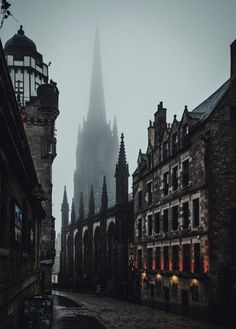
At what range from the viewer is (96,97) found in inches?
6742

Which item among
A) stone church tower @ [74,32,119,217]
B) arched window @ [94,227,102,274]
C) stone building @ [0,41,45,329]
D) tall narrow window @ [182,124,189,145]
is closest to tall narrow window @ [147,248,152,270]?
tall narrow window @ [182,124,189,145]

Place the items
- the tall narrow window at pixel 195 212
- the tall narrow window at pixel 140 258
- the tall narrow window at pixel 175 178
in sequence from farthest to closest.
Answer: the tall narrow window at pixel 140 258 < the tall narrow window at pixel 175 178 < the tall narrow window at pixel 195 212

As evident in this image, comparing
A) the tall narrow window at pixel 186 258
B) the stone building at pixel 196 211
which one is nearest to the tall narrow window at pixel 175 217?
the stone building at pixel 196 211

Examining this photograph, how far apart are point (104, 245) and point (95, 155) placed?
279ft

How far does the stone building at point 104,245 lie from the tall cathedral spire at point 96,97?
7916 cm

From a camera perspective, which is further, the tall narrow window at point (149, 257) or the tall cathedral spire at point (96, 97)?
the tall cathedral spire at point (96, 97)

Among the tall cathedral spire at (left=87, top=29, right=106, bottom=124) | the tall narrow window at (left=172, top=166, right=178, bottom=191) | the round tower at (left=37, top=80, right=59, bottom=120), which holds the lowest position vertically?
the tall narrow window at (left=172, top=166, right=178, bottom=191)

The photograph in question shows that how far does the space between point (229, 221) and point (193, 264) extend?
385 centimetres

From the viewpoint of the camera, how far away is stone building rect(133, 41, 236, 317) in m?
26.5

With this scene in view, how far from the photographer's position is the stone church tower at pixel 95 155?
5399 inches

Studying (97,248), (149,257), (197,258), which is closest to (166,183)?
(149,257)

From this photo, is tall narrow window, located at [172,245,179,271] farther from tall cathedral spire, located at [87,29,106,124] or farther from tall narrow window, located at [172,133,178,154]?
tall cathedral spire, located at [87,29,106,124]

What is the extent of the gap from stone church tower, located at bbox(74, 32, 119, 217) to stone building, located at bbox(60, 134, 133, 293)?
42.9m

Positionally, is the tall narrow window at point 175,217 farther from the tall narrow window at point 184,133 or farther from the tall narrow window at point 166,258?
the tall narrow window at point 184,133
